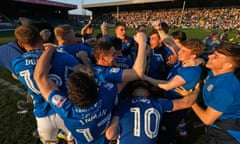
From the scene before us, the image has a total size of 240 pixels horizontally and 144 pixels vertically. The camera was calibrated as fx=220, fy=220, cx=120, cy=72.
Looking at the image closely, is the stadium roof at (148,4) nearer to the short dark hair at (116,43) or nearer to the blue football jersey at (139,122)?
the short dark hair at (116,43)

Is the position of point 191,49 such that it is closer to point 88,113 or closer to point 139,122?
point 139,122

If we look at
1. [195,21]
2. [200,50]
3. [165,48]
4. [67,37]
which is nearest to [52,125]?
[67,37]

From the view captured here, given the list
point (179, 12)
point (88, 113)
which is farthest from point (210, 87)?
point (179, 12)

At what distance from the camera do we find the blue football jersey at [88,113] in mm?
2164

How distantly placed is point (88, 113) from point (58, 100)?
35 cm

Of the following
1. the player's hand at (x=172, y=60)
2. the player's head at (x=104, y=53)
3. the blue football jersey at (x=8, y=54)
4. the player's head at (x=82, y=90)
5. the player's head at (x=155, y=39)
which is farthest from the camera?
the player's head at (x=155, y=39)

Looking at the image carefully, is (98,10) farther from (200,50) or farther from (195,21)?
(200,50)

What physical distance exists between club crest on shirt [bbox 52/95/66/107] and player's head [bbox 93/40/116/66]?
74 cm

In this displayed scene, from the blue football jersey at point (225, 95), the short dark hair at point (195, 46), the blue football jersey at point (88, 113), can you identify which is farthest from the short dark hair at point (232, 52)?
the blue football jersey at point (88, 113)

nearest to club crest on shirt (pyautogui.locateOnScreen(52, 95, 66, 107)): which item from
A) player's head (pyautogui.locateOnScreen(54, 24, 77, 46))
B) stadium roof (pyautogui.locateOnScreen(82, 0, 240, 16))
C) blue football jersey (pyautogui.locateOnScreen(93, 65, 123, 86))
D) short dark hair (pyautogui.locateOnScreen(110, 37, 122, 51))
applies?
blue football jersey (pyautogui.locateOnScreen(93, 65, 123, 86))

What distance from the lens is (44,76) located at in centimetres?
244

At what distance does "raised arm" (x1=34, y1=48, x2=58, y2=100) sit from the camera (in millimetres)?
2379

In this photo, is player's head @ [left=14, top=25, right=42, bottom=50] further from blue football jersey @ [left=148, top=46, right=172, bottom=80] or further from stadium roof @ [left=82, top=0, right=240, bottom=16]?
stadium roof @ [left=82, top=0, right=240, bottom=16]

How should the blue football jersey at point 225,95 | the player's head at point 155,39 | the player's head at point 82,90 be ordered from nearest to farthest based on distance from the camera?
the player's head at point 82,90
the blue football jersey at point 225,95
the player's head at point 155,39
